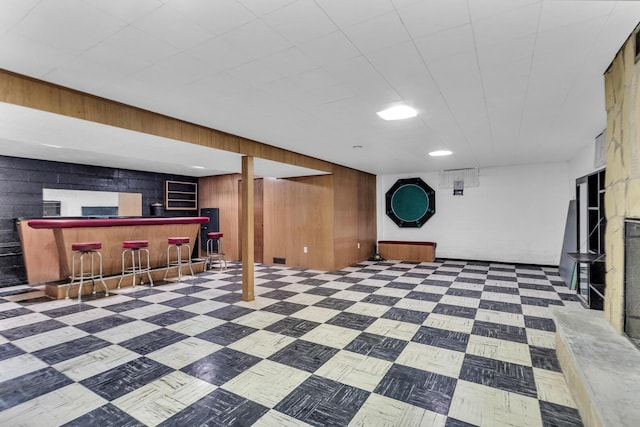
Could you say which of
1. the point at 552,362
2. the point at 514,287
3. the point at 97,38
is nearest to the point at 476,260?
the point at 514,287

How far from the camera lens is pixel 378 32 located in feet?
6.50

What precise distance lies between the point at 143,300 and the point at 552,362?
537cm

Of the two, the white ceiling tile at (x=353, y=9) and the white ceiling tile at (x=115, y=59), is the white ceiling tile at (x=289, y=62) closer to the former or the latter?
the white ceiling tile at (x=353, y=9)

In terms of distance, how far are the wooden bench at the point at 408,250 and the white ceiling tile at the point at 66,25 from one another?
8015mm

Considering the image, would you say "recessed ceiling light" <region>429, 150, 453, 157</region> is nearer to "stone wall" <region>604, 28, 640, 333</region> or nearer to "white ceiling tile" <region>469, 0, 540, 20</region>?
"stone wall" <region>604, 28, 640, 333</region>

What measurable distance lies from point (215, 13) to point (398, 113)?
7.76 ft

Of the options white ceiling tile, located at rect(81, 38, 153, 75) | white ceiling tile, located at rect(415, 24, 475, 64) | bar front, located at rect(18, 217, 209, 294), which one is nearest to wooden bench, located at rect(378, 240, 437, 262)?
bar front, located at rect(18, 217, 209, 294)

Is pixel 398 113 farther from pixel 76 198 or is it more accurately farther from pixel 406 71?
pixel 76 198

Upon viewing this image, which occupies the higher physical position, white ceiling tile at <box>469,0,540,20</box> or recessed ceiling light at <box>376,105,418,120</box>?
white ceiling tile at <box>469,0,540,20</box>

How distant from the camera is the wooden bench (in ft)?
27.8

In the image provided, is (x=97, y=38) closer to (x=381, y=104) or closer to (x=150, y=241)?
(x=381, y=104)

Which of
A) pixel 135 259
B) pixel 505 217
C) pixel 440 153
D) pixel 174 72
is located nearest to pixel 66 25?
pixel 174 72

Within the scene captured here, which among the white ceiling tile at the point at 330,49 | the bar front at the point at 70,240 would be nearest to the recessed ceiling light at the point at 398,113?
the white ceiling tile at the point at 330,49

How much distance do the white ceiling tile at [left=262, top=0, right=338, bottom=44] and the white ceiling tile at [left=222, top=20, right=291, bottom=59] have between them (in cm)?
6
